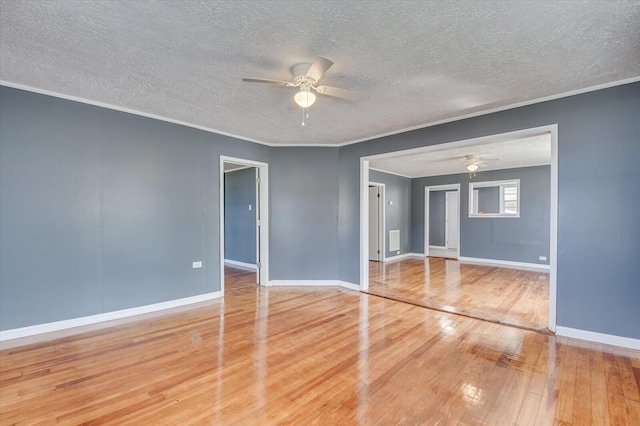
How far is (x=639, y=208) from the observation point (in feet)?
9.01

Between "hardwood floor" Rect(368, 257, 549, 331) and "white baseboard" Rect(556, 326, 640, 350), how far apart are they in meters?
0.21

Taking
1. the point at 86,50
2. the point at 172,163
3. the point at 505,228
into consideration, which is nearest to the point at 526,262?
the point at 505,228

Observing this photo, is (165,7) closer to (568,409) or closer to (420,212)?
(568,409)

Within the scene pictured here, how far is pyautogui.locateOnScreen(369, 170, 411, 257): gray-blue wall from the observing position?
26.4 feet

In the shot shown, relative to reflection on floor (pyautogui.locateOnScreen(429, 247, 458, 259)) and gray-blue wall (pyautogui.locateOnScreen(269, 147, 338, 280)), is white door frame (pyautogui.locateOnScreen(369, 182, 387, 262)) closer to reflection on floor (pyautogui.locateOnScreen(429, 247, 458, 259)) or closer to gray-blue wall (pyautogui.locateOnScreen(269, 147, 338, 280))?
reflection on floor (pyautogui.locateOnScreen(429, 247, 458, 259))

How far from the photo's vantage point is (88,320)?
10.9 feet

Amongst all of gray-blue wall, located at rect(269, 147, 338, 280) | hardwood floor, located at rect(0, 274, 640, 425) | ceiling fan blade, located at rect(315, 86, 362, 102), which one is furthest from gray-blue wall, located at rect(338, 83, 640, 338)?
gray-blue wall, located at rect(269, 147, 338, 280)

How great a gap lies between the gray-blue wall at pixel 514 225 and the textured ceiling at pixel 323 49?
480 cm

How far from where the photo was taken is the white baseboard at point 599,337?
9.08ft

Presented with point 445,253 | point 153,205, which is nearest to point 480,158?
point 445,253

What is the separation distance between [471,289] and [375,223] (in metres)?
3.37

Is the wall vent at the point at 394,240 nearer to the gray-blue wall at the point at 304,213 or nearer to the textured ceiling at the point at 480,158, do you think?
the textured ceiling at the point at 480,158

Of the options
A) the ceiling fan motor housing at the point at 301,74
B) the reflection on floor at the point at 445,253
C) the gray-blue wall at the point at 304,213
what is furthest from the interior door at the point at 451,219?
the ceiling fan motor housing at the point at 301,74

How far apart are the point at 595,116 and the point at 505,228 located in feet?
16.4
